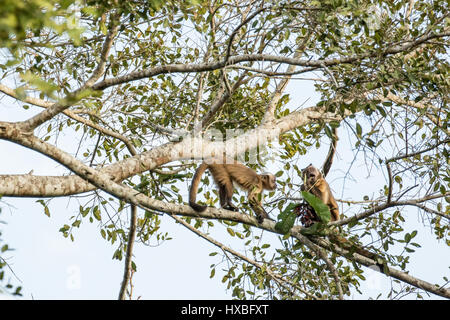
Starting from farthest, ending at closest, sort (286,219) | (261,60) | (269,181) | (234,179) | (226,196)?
(269,181)
(234,179)
(226,196)
(286,219)
(261,60)

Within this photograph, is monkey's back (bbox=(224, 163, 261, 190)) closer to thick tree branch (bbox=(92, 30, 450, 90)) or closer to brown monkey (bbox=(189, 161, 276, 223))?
brown monkey (bbox=(189, 161, 276, 223))

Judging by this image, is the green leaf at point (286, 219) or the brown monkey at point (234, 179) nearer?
the green leaf at point (286, 219)

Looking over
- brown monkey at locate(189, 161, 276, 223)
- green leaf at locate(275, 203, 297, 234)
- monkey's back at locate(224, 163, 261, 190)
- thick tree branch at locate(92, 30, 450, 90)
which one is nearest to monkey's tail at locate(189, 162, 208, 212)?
brown monkey at locate(189, 161, 276, 223)

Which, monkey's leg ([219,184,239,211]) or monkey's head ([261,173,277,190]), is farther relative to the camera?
monkey's head ([261,173,277,190])

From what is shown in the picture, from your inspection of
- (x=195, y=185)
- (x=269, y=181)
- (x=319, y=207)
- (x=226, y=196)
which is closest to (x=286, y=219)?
(x=319, y=207)

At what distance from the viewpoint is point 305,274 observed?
625 centimetres

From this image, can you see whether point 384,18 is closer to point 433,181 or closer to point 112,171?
point 433,181

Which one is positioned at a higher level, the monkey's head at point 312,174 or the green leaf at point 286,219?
the monkey's head at point 312,174

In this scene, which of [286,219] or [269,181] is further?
[269,181]

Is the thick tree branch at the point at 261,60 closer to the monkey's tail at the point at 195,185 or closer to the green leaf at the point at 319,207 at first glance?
the green leaf at the point at 319,207

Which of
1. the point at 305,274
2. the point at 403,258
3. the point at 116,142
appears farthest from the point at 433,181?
the point at 116,142

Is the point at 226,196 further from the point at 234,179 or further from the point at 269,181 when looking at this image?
the point at 269,181

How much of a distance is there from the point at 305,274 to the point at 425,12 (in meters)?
3.57

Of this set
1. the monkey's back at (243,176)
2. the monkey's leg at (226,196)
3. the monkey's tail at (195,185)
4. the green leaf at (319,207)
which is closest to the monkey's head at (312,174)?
the monkey's back at (243,176)
